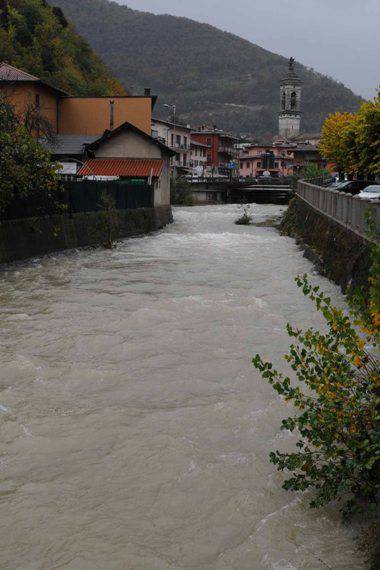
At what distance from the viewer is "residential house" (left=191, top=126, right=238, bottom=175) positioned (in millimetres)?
107969

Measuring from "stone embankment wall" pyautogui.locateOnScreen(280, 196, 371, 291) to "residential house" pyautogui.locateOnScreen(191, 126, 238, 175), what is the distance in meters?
74.9

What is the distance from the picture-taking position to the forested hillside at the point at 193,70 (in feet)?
568

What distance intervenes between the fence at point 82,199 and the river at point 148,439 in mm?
6909

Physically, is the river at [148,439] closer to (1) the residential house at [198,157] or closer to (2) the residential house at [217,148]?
(1) the residential house at [198,157]

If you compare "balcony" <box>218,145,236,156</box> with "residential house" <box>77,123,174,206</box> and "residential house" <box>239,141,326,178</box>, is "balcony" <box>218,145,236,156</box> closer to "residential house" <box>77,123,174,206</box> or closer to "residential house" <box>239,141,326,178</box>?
"residential house" <box>239,141,326,178</box>

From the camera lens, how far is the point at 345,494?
6113 mm

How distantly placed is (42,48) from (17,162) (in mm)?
49994

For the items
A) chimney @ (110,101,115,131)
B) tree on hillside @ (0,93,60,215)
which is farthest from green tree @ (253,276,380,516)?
chimney @ (110,101,115,131)

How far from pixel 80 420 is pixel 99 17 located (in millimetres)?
190246

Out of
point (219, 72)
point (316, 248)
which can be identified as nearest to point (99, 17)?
point (219, 72)

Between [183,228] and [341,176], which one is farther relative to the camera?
[341,176]

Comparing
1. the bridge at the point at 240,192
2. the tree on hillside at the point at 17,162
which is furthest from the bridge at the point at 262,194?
the tree on hillside at the point at 17,162

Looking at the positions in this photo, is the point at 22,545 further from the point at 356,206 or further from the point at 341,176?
the point at 341,176

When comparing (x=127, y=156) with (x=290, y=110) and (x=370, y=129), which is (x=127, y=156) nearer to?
(x=370, y=129)
